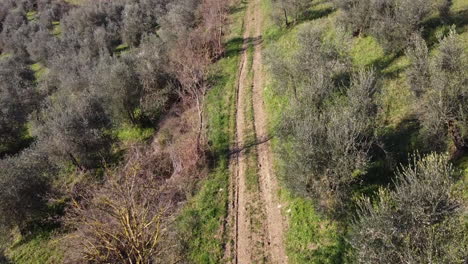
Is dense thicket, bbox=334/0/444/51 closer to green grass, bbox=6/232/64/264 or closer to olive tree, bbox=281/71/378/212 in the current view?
olive tree, bbox=281/71/378/212

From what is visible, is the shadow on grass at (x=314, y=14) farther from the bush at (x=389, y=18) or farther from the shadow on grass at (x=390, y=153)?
the shadow on grass at (x=390, y=153)

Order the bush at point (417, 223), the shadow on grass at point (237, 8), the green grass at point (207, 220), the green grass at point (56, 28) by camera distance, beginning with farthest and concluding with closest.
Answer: the green grass at point (56, 28) < the shadow on grass at point (237, 8) < the green grass at point (207, 220) < the bush at point (417, 223)

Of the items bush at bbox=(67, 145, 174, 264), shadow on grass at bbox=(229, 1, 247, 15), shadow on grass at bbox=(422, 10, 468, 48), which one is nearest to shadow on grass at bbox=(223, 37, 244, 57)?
shadow on grass at bbox=(229, 1, 247, 15)

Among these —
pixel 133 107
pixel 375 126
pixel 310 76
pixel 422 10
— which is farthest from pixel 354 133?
pixel 133 107

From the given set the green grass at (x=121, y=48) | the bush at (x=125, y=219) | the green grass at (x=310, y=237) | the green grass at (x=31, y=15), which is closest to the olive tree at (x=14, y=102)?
the green grass at (x=121, y=48)

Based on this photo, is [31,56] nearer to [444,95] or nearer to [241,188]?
[241,188]

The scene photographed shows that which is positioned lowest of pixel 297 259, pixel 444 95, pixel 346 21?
pixel 297 259
